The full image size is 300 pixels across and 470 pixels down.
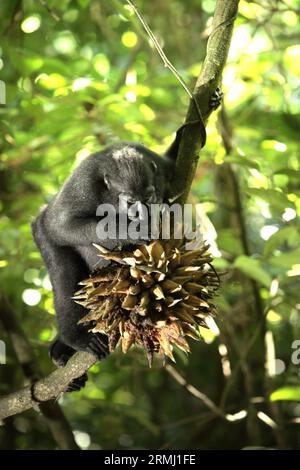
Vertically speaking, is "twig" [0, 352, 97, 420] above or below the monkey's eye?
below

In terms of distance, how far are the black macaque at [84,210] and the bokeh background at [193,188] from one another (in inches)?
16.4

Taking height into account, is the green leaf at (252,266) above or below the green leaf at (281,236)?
below

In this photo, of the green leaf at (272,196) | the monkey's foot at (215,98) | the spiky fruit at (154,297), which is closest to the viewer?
the spiky fruit at (154,297)

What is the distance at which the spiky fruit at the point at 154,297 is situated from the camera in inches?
74.4

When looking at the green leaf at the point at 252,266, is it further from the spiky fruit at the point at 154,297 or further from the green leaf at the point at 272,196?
the spiky fruit at the point at 154,297

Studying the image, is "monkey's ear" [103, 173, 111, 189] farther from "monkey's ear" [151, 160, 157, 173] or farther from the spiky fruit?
the spiky fruit

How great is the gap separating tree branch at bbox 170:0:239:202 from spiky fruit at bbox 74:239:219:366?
28cm

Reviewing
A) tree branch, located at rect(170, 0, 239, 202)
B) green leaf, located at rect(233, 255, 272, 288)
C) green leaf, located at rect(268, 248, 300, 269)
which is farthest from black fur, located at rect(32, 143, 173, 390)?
green leaf, located at rect(268, 248, 300, 269)

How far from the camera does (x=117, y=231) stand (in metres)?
2.44

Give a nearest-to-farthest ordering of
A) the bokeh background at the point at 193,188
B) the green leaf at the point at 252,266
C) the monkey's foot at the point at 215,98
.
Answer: the monkey's foot at the point at 215,98 < the green leaf at the point at 252,266 < the bokeh background at the point at 193,188

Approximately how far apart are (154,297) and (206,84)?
33.8 inches

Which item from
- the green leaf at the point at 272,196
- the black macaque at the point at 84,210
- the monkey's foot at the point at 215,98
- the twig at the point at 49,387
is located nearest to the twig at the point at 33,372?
the black macaque at the point at 84,210

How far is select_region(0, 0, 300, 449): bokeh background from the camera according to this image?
10.8ft
